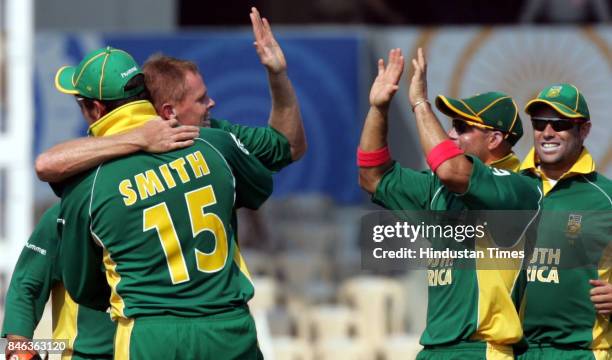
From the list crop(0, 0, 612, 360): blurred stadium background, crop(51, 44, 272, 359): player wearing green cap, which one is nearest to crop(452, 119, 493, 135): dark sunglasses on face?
crop(51, 44, 272, 359): player wearing green cap

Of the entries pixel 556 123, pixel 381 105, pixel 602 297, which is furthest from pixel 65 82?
pixel 602 297

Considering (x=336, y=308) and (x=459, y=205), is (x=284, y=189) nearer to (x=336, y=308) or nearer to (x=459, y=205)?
(x=336, y=308)

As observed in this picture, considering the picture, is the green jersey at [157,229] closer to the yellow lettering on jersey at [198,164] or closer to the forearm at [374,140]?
the yellow lettering on jersey at [198,164]

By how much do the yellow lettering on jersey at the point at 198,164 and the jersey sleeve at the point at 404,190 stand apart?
78 centimetres

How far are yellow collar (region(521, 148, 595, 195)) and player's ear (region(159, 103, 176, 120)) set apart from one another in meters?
1.52

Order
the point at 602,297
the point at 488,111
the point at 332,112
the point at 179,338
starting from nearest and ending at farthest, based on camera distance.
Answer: the point at 179,338 < the point at 488,111 < the point at 602,297 < the point at 332,112

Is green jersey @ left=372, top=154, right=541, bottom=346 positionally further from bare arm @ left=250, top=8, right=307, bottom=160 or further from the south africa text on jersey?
the south africa text on jersey

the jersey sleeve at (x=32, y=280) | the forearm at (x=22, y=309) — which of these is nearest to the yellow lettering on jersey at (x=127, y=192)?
the jersey sleeve at (x=32, y=280)

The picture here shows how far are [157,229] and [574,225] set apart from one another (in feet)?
5.90

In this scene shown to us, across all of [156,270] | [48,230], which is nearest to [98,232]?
[156,270]

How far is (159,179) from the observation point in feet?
13.9

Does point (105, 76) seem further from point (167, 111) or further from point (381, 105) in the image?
point (381, 105)

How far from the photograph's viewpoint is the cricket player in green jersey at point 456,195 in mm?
4617

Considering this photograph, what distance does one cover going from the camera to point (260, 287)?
33.3 ft
